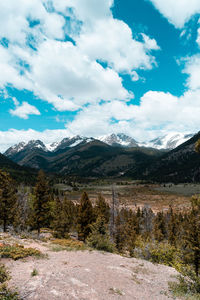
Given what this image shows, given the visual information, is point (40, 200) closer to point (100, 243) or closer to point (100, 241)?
point (100, 241)

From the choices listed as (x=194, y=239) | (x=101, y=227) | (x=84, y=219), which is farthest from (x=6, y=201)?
(x=194, y=239)

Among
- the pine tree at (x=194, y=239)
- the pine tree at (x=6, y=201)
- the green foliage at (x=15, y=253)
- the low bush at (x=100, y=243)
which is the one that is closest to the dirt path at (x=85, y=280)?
the green foliage at (x=15, y=253)

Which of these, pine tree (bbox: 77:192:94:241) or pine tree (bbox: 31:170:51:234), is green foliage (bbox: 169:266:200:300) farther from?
pine tree (bbox: 31:170:51:234)

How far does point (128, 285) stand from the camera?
1180cm

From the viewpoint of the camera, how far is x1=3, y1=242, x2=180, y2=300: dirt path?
948 cm

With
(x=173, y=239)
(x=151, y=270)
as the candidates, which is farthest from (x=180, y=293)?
(x=173, y=239)

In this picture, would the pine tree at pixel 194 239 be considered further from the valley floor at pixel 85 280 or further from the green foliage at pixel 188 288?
the green foliage at pixel 188 288

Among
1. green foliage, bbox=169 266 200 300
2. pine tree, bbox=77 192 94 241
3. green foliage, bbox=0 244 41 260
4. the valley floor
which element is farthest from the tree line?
green foliage, bbox=0 244 41 260

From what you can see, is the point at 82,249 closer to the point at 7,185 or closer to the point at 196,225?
the point at 196,225

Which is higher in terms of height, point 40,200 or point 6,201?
point 6,201

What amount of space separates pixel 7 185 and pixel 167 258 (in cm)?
3047

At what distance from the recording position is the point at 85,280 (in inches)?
446

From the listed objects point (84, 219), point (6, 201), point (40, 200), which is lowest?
point (84, 219)

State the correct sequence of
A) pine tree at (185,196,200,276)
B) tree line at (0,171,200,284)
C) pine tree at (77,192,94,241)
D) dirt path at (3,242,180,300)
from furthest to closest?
pine tree at (77,192,94,241), tree line at (0,171,200,284), pine tree at (185,196,200,276), dirt path at (3,242,180,300)
